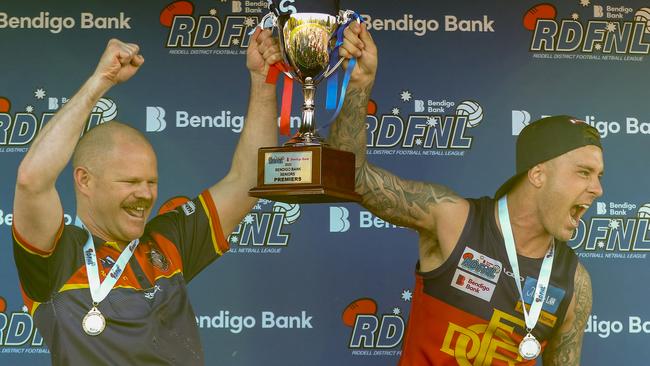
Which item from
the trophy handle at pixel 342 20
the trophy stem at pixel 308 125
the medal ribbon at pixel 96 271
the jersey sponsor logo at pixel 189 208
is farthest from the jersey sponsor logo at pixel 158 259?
the trophy handle at pixel 342 20

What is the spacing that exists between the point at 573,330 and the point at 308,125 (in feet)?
4.86

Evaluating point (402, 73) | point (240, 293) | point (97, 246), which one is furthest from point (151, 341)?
point (402, 73)

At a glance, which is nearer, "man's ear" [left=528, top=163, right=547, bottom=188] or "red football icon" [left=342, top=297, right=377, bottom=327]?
"man's ear" [left=528, top=163, right=547, bottom=188]

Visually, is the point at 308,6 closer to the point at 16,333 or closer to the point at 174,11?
the point at 174,11

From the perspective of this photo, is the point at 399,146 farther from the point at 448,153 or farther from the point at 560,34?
the point at 560,34

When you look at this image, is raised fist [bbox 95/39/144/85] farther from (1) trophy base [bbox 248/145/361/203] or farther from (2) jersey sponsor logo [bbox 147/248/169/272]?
(2) jersey sponsor logo [bbox 147/248/169/272]

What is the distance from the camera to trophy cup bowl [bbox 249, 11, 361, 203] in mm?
4191

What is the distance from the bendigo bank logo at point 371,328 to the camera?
572 cm

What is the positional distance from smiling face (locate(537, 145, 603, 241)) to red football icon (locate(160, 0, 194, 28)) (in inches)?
74.0

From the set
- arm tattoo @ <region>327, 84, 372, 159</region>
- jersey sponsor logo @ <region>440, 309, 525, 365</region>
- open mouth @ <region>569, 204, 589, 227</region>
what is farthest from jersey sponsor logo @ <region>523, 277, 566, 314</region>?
Answer: arm tattoo @ <region>327, 84, 372, 159</region>

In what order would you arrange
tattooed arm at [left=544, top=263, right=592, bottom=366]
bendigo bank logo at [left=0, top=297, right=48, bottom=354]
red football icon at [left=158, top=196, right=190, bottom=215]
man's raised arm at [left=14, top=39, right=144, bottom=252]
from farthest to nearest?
red football icon at [left=158, top=196, right=190, bottom=215]
bendigo bank logo at [left=0, top=297, right=48, bottom=354]
tattooed arm at [left=544, top=263, right=592, bottom=366]
man's raised arm at [left=14, top=39, right=144, bottom=252]

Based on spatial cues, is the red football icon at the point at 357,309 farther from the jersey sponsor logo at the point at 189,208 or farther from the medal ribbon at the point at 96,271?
the medal ribbon at the point at 96,271

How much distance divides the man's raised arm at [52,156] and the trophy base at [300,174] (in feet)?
1.90

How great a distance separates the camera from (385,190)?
4781 millimetres
